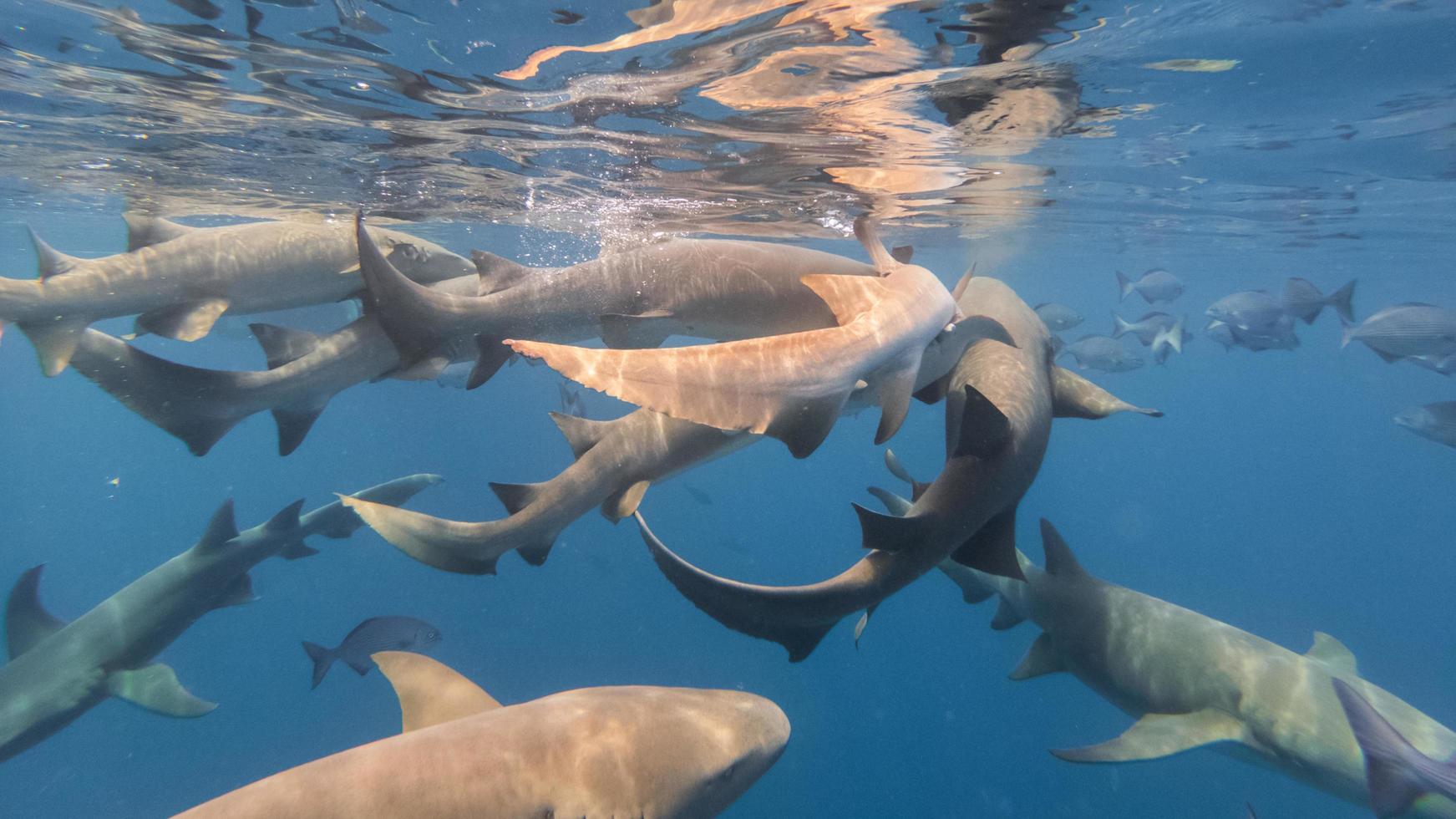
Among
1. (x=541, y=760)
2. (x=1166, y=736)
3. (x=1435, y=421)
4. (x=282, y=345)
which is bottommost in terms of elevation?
(x=1166, y=736)

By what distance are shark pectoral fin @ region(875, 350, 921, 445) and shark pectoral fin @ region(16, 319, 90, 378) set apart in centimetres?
637

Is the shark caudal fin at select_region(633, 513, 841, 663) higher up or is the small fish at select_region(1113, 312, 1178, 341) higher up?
the shark caudal fin at select_region(633, 513, 841, 663)

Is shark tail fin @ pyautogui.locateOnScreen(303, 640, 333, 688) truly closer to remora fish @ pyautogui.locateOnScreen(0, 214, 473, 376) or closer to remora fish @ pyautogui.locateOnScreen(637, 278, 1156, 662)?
remora fish @ pyautogui.locateOnScreen(0, 214, 473, 376)

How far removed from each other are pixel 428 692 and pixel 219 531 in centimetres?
617

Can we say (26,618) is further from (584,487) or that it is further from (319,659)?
(584,487)

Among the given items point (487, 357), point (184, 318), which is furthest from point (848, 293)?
point (184, 318)

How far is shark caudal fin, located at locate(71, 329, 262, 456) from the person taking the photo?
480cm

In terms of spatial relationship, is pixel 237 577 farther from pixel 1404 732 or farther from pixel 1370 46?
pixel 1370 46

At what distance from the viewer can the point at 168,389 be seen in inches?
190

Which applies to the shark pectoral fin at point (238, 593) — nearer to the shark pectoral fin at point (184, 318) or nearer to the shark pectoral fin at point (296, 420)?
the shark pectoral fin at point (184, 318)

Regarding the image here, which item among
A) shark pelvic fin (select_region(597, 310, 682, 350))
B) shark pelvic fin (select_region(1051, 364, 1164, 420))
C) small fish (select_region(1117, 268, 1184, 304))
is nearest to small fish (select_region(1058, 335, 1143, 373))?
small fish (select_region(1117, 268, 1184, 304))

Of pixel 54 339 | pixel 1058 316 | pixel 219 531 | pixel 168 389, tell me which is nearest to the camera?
pixel 168 389

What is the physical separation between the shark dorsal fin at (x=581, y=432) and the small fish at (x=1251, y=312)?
1344 centimetres

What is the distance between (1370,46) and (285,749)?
99.9 feet
